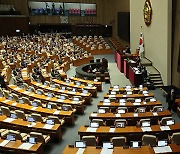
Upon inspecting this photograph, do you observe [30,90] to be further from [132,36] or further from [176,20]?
[132,36]

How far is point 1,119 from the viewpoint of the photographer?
1085cm

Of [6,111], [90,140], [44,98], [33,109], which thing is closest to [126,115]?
[90,140]

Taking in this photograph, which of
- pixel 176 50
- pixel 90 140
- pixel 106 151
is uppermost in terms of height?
pixel 176 50

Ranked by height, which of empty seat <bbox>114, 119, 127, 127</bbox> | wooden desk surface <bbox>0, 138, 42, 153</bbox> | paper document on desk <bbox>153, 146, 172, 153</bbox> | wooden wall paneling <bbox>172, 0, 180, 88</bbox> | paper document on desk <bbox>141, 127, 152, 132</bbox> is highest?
wooden wall paneling <bbox>172, 0, 180, 88</bbox>

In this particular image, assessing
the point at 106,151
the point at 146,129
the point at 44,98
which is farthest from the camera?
the point at 44,98

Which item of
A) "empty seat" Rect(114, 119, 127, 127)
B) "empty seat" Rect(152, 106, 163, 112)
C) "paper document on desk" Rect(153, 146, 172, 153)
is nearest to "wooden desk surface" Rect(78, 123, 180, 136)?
"empty seat" Rect(114, 119, 127, 127)

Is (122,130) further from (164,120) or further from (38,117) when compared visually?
(38,117)

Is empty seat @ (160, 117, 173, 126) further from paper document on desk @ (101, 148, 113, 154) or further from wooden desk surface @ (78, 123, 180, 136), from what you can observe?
paper document on desk @ (101, 148, 113, 154)

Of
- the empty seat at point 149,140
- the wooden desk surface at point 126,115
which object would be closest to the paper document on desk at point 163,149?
the empty seat at point 149,140

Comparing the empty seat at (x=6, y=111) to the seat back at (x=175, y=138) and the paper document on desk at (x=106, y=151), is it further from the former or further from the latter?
the seat back at (x=175, y=138)

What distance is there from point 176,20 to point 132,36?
10.9 meters

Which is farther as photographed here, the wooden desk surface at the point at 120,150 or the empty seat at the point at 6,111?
the empty seat at the point at 6,111

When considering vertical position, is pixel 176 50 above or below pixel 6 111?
above

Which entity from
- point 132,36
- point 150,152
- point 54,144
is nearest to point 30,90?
point 54,144
